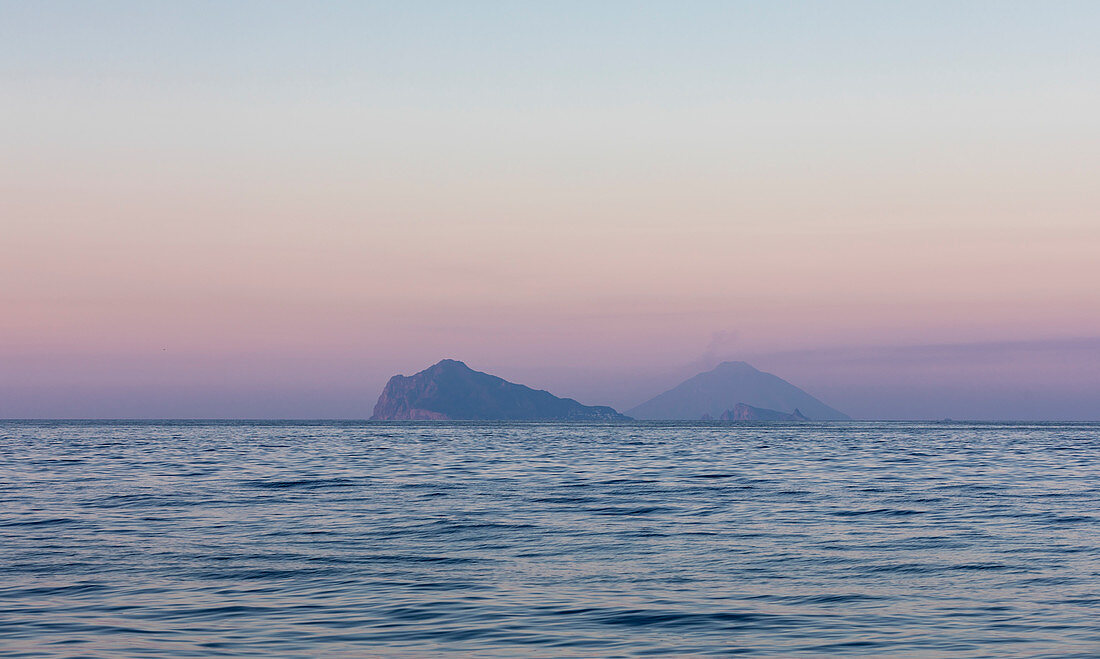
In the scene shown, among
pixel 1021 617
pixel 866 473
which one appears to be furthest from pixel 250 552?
pixel 866 473

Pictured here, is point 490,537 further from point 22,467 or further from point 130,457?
point 130,457

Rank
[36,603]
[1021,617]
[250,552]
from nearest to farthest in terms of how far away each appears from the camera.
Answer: [1021,617] < [36,603] < [250,552]

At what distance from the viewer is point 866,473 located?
52.2 metres

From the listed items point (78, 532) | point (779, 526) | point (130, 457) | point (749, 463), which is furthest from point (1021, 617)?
point (130, 457)

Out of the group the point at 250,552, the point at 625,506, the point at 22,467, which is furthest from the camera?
the point at 22,467

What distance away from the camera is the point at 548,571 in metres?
20.5

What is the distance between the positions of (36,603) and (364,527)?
10.9 m

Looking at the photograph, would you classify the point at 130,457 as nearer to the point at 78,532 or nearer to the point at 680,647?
the point at 78,532

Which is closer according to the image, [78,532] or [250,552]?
[250,552]

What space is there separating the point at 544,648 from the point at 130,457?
2454 inches

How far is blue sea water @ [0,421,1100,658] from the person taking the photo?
14836mm

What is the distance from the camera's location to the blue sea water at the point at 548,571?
14.8m

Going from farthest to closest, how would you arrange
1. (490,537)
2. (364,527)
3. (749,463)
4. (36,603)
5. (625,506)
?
(749,463), (625,506), (364,527), (490,537), (36,603)

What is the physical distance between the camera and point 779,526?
27734 millimetres
